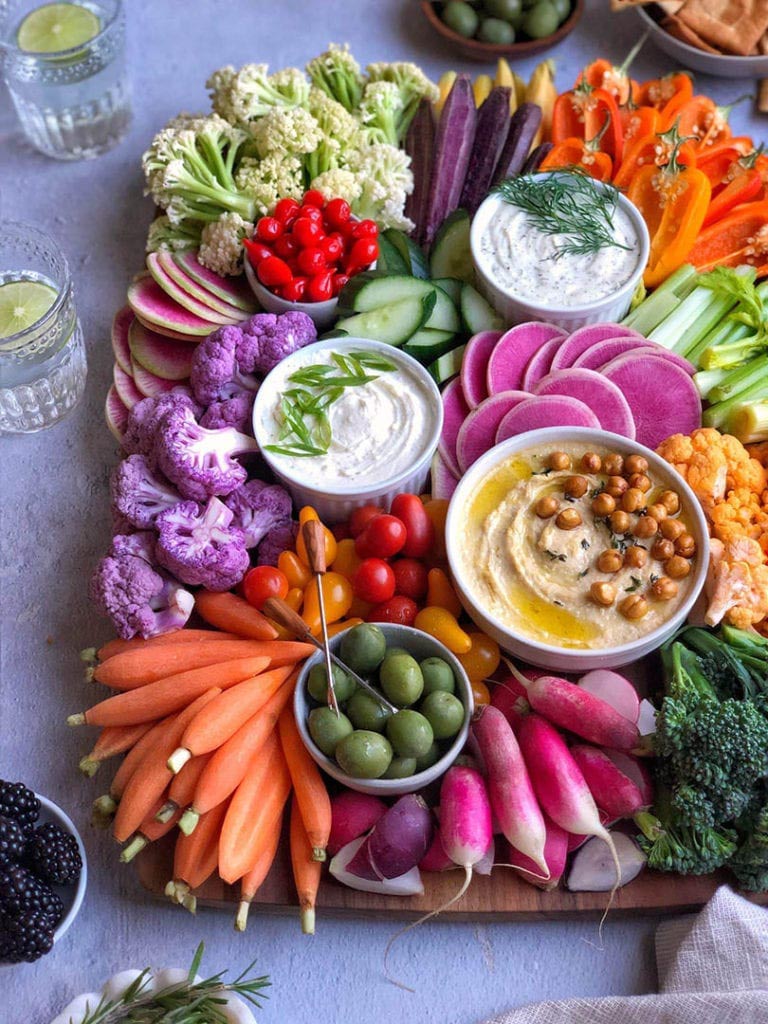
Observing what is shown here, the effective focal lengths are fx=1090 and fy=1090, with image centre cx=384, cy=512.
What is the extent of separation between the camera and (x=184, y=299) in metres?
3.73

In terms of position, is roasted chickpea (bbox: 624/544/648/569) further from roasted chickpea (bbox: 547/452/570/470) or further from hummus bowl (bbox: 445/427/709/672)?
roasted chickpea (bbox: 547/452/570/470)

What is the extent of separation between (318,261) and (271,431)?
0.64 metres

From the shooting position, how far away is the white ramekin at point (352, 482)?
3.31 meters

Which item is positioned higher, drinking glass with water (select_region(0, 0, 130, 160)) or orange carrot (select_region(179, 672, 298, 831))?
drinking glass with water (select_region(0, 0, 130, 160))

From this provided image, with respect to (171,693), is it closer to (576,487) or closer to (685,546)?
(576,487)

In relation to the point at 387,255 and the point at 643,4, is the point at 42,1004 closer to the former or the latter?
the point at 387,255

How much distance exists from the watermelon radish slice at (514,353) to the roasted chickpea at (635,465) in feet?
1.59

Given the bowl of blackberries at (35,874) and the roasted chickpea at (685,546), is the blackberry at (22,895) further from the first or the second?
the roasted chickpea at (685,546)

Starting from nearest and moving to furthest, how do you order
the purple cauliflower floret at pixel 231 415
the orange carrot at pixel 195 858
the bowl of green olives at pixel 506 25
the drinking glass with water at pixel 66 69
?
the orange carrot at pixel 195 858
the purple cauliflower floret at pixel 231 415
the drinking glass with water at pixel 66 69
the bowl of green olives at pixel 506 25

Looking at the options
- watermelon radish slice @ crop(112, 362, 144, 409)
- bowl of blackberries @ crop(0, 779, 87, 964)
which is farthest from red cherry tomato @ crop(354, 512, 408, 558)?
bowl of blackberries @ crop(0, 779, 87, 964)

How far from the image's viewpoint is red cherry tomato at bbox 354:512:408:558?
3195mm

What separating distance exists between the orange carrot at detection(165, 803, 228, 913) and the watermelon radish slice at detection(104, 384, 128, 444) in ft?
4.54

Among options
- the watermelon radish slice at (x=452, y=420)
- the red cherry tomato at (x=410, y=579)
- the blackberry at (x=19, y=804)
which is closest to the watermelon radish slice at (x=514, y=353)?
the watermelon radish slice at (x=452, y=420)

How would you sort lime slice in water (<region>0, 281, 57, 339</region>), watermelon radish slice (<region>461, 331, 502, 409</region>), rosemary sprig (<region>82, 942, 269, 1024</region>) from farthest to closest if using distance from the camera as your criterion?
lime slice in water (<region>0, 281, 57, 339</region>) → watermelon radish slice (<region>461, 331, 502, 409</region>) → rosemary sprig (<region>82, 942, 269, 1024</region>)
